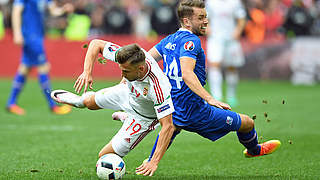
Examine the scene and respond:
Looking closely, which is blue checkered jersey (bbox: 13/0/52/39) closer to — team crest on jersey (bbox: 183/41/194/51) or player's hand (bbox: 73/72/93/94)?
player's hand (bbox: 73/72/93/94)

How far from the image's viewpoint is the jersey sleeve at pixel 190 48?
5.77 metres

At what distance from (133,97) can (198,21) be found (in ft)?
3.45

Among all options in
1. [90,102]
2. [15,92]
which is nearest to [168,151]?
[90,102]

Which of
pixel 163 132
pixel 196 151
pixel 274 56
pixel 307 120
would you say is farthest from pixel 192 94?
pixel 274 56

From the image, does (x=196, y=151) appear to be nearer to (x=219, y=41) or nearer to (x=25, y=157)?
(x=25, y=157)

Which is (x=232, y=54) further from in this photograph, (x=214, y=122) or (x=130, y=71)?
(x=130, y=71)

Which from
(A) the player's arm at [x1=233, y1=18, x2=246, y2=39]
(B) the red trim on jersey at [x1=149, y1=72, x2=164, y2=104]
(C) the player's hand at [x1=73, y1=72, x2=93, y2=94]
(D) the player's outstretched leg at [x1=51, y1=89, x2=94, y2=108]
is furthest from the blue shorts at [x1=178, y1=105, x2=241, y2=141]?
(A) the player's arm at [x1=233, y1=18, x2=246, y2=39]

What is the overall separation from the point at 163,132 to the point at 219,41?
876 centimetres

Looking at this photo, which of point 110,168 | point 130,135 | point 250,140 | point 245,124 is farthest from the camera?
point 250,140

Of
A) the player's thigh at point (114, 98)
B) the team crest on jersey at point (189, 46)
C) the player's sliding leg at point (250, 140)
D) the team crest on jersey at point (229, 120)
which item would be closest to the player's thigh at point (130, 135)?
the player's thigh at point (114, 98)

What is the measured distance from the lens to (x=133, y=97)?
598 cm

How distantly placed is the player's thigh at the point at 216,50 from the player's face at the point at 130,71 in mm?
8347

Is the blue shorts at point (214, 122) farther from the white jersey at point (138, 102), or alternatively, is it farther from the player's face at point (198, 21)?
the player's face at point (198, 21)

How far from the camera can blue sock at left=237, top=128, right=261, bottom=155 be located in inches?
251
